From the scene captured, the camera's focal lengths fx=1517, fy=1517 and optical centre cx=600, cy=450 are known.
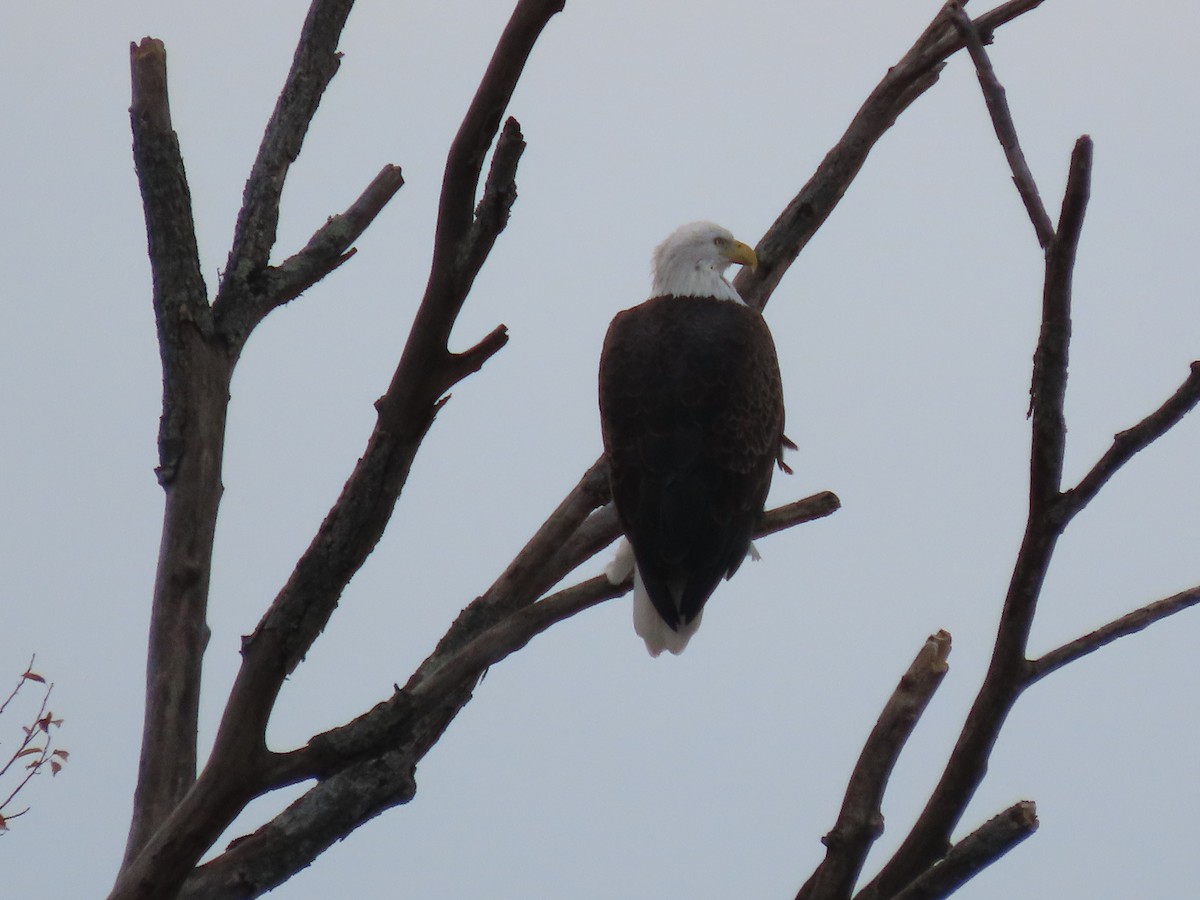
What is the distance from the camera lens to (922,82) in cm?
462

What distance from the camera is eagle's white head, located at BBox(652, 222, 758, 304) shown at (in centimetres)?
509

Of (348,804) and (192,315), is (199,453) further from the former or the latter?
(348,804)

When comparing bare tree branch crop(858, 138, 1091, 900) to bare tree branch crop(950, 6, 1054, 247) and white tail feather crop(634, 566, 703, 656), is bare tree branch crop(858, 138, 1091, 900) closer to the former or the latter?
bare tree branch crop(950, 6, 1054, 247)

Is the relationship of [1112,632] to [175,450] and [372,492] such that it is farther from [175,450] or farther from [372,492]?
[175,450]

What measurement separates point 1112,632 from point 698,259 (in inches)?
111

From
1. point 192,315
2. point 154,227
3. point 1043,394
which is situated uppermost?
point 154,227

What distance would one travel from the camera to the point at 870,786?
287cm

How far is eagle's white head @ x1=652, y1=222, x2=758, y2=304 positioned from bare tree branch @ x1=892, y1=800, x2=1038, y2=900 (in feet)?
8.72

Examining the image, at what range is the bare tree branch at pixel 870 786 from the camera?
284 cm

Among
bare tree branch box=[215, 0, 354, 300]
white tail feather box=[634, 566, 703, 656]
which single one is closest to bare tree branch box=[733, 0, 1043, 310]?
white tail feather box=[634, 566, 703, 656]

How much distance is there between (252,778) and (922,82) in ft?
9.79

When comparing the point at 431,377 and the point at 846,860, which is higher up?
the point at 431,377

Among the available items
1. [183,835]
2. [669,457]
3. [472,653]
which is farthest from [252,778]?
[669,457]

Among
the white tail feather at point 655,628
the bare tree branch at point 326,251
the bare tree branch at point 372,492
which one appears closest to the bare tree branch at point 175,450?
the bare tree branch at point 326,251
